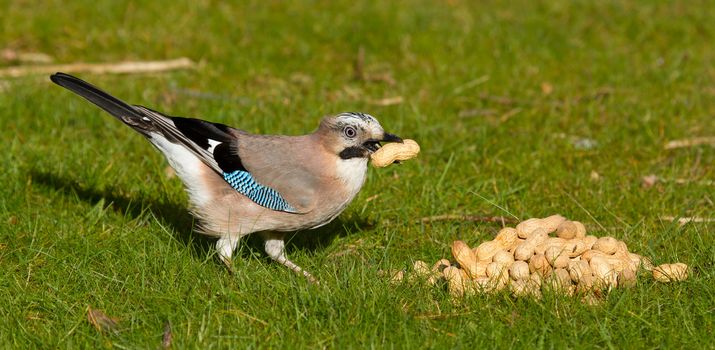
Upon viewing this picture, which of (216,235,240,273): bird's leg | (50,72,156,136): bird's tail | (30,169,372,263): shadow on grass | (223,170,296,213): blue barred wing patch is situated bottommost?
Result: (30,169,372,263): shadow on grass

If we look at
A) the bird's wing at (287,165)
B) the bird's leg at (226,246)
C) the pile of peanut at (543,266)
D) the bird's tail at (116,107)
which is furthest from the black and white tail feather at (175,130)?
the pile of peanut at (543,266)

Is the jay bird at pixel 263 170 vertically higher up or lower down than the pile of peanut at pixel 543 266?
higher up

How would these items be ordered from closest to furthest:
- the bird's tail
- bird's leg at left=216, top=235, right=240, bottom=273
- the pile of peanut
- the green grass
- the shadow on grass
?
1. the green grass
2. the pile of peanut
3. bird's leg at left=216, top=235, right=240, bottom=273
4. the bird's tail
5. the shadow on grass

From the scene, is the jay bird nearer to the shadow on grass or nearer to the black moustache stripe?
the black moustache stripe

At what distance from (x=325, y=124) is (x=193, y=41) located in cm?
440

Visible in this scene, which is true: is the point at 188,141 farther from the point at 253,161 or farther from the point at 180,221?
the point at 180,221

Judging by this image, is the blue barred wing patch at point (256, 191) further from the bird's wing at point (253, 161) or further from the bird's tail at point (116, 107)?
the bird's tail at point (116, 107)

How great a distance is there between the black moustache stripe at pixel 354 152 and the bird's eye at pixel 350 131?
0.07 m

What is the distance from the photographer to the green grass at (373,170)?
4.65 m

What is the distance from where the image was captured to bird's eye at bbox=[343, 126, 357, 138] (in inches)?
209

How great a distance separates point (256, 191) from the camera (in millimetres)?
5398

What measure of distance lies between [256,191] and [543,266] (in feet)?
5.11

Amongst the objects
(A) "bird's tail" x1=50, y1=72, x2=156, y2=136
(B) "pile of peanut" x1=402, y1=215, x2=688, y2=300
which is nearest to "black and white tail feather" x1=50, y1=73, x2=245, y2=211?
(A) "bird's tail" x1=50, y1=72, x2=156, y2=136

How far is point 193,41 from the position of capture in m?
9.47
